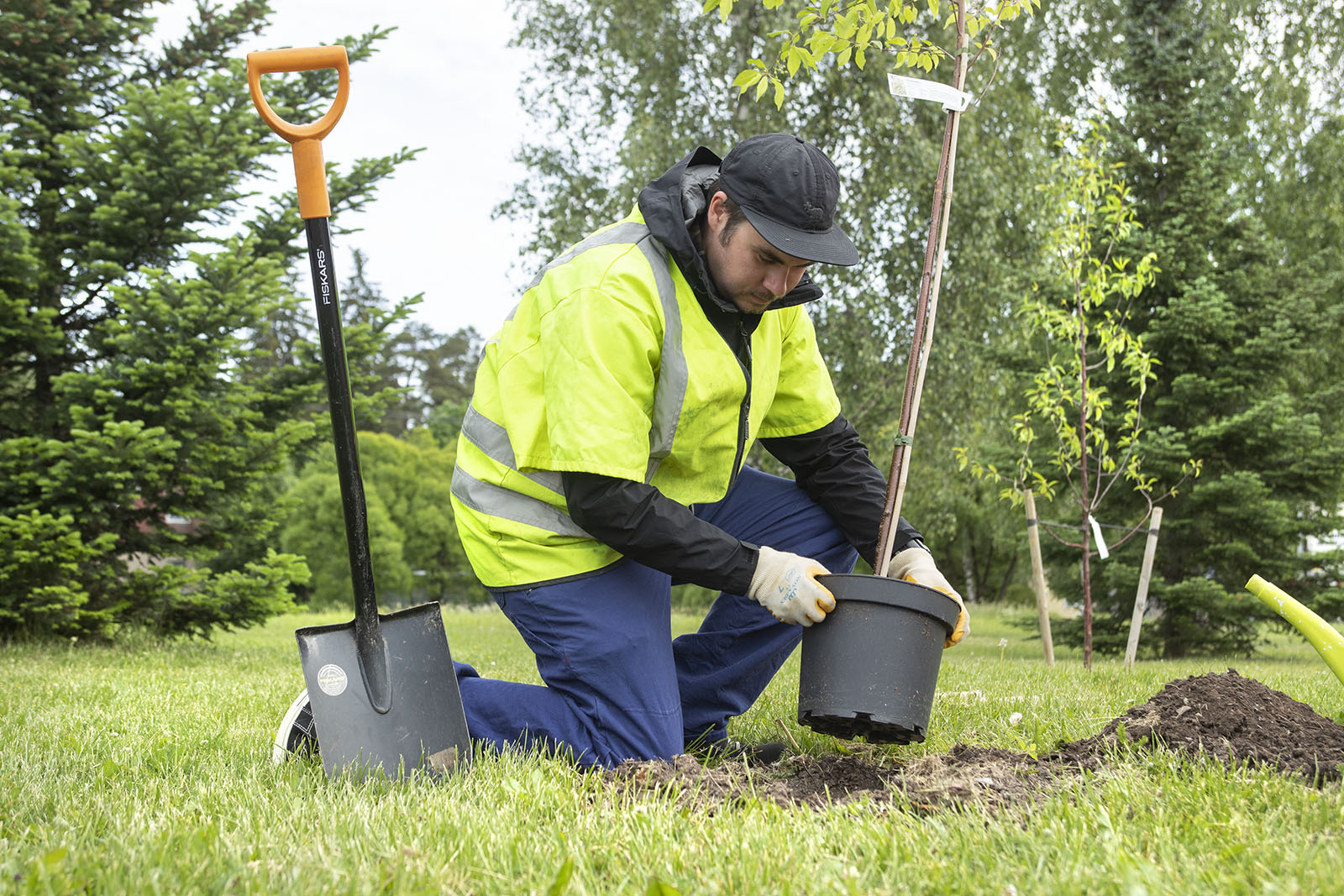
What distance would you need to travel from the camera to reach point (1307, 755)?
2111mm

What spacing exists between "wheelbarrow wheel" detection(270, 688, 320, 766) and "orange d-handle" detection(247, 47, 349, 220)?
3.89 feet

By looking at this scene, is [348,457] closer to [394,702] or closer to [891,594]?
[394,702]

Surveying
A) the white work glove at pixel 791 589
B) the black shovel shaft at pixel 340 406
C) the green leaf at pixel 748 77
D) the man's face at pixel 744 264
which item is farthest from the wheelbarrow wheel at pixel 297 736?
the green leaf at pixel 748 77

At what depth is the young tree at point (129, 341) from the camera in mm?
5660

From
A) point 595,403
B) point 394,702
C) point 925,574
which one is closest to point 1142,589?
point 925,574

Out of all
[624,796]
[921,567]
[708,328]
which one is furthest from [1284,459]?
[624,796]

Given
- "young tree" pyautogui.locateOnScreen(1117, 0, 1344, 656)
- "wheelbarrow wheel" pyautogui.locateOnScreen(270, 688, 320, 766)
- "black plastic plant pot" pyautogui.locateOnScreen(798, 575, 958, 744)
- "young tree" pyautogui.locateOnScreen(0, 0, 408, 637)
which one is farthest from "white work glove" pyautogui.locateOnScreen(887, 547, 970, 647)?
"young tree" pyautogui.locateOnScreen(1117, 0, 1344, 656)

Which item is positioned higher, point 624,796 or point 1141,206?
point 1141,206

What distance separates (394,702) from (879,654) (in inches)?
44.7

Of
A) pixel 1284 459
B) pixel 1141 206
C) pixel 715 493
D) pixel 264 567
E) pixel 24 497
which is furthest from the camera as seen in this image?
pixel 1141 206

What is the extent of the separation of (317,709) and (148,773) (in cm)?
48

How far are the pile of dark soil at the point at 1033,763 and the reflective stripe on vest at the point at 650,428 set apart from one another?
2.18 ft

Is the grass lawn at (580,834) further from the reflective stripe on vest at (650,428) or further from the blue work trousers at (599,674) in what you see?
the reflective stripe on vest at (650,428)

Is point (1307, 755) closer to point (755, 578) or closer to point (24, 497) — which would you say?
point (755, 578)
